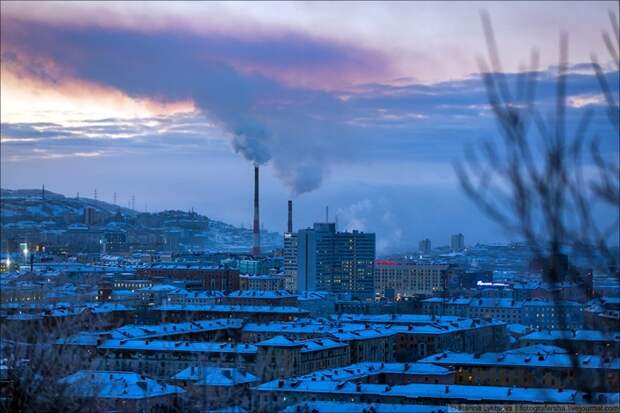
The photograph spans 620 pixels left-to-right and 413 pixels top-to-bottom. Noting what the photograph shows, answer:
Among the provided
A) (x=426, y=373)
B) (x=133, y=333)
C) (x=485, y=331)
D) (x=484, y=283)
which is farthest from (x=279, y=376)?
(x=484, y=283)

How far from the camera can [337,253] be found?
58.1 metres

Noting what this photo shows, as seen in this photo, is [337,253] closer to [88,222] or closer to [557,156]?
[88,222]

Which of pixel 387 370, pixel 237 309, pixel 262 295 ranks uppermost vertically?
pixel 262 295

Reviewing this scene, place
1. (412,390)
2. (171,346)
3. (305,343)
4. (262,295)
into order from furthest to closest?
1. (262,295)
2. (305,343)
3. (171,346)
4. (412,390)

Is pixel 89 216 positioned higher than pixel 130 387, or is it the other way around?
pixel 89 216

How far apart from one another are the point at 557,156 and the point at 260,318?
3452cm

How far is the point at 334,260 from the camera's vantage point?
57.9m

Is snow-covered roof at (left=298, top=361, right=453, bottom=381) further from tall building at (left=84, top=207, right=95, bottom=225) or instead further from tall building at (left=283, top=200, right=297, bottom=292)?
tall building at (left=84, top=207, right=95, bottom=225)

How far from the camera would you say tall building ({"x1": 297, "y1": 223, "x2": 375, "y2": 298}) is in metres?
56.6

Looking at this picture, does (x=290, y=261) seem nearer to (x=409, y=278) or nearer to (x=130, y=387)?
(x=409, y=278)

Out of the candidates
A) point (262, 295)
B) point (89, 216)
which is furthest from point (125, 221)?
point (262, 295)

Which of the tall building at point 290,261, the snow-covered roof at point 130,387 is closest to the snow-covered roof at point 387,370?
the snow-covered roof at point 130,387

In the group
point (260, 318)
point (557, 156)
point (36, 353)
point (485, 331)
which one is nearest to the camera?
point (557, 156)

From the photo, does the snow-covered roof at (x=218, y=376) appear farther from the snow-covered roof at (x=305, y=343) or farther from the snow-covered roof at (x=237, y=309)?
the snow-covered roof at (x=237, y=309)
